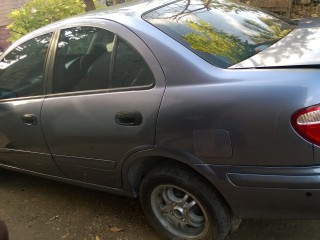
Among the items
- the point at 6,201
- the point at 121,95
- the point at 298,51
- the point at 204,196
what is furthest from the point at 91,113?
the point at 6,201

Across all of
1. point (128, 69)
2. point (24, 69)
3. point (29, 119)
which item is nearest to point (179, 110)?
point (128, 69)

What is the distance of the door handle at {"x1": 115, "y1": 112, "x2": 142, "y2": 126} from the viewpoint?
2.41m

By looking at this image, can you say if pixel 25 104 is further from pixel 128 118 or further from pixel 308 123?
pixel 308 123

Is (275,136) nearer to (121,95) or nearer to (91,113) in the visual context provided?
(121,95)

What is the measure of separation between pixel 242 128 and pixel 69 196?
211cm

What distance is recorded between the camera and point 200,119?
2.17 m

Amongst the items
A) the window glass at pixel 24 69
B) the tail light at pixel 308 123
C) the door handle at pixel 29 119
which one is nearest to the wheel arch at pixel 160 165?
the tail light at pixel 308 123

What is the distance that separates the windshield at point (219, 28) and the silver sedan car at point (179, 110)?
0.04ft

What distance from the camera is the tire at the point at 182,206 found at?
7.90 feet

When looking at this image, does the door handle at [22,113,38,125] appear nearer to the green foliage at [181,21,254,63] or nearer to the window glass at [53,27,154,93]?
the window glass at [53,27,154,93]

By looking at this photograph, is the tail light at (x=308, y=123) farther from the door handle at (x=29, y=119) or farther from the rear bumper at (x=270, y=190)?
the door handle at (x=29, y=119)

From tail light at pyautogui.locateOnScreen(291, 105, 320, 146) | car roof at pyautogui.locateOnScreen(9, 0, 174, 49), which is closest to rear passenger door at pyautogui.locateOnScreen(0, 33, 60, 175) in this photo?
car roof at pyautogui.locateOnScreen(9, 0, 174, 49)

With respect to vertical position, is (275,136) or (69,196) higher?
(275,136)

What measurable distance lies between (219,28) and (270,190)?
3.81ft
